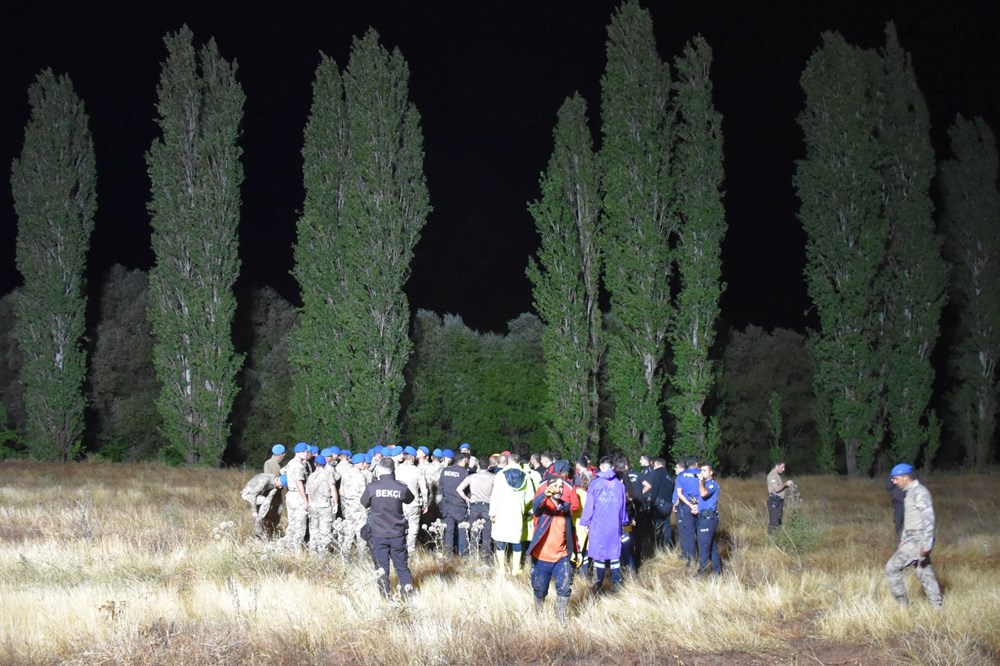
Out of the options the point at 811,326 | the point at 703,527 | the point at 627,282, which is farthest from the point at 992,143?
the point at 703,527

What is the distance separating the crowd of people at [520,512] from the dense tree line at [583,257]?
12.1 m

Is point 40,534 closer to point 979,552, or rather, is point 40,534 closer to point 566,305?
point 979,552

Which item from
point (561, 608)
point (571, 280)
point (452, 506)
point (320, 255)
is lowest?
point (561, 608)

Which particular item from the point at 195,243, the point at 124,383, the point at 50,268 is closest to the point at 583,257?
the point at 195,243

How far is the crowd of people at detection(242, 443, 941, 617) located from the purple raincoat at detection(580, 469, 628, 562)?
0.01 meters

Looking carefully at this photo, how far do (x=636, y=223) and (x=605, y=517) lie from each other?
17.9 m

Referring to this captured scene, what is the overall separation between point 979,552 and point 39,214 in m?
30.7

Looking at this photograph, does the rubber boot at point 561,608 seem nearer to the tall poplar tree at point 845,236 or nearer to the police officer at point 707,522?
the police officer at point 707,522

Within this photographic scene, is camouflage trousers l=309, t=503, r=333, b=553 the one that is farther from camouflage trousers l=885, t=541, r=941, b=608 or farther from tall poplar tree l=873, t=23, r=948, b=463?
tall poplar tree l=873, t=23, r=948, b=463

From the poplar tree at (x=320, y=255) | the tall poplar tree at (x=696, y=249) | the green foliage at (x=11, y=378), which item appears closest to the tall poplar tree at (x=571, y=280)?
the tall poplar tree at (x=696, y=249)

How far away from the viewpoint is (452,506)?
42.4 ft

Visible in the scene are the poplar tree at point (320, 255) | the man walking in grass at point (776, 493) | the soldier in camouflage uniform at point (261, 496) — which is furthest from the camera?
the poplar tree at point (320, 255)

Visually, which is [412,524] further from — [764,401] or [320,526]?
[764,401]

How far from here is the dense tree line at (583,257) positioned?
26.1 meters
